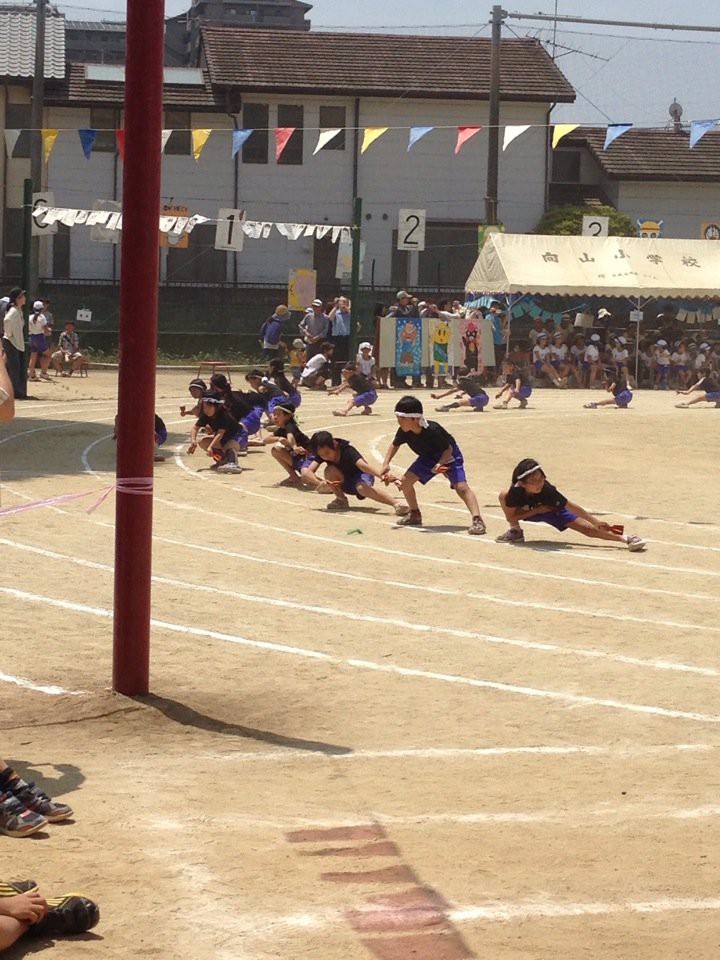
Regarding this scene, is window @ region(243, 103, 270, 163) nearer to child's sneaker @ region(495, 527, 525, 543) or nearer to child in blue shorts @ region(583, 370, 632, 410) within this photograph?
child in blue shorts @ region(583, 370, 632, 410)

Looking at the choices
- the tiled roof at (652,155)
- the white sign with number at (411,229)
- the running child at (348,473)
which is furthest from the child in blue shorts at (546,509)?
the tiled roof at (652,155)

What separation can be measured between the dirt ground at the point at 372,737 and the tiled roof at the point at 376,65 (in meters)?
35.6

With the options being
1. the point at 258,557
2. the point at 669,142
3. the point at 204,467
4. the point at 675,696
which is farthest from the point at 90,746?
the point at 669,142

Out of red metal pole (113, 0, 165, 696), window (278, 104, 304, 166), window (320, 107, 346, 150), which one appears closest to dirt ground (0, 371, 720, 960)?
red metal pole (113, 0, 165, 696)

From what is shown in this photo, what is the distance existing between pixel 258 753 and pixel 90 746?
789mm

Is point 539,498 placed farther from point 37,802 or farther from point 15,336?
point 15,336

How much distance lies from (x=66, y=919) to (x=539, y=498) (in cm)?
930

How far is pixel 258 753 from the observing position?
7320 millimetres

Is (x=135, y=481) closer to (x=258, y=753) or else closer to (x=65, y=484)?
(x=258, y=753)

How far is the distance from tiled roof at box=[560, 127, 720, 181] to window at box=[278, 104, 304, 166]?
389 inches

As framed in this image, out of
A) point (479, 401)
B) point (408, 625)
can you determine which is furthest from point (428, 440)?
point (479, 401)

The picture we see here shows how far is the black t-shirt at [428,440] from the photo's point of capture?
14.9 meters

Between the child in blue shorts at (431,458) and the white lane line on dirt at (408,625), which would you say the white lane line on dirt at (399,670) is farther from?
the child in blue shorts at (431,458)

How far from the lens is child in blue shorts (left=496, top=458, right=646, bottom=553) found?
44.8 feet
